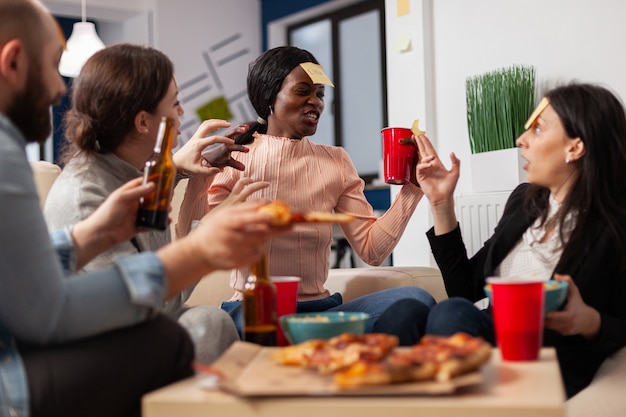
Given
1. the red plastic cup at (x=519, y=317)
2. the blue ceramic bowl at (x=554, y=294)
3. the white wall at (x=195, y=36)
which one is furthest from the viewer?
the white wall at (x=195, y=36)

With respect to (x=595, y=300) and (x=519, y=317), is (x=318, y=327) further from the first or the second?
(x=595, y=300)

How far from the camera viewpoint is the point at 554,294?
1.31m

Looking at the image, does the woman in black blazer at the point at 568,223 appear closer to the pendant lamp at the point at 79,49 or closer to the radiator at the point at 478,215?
the radiator at the point at 478,215

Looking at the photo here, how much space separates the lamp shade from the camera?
14.6ft

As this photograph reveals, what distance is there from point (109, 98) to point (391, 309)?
0.80 meters

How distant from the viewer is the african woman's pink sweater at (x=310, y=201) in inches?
86.2

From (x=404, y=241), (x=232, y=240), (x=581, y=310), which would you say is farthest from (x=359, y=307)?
(x=404, y=241)

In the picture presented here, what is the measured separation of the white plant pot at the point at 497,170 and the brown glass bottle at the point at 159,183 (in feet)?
5.89

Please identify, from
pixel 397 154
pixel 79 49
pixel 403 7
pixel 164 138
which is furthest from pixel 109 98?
pixel 79 49

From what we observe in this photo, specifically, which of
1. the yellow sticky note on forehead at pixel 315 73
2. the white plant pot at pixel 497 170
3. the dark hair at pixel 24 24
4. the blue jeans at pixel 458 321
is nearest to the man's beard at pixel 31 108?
the dark hair at pixel 24 24

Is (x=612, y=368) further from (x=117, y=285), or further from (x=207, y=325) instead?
(x=117, y=285)

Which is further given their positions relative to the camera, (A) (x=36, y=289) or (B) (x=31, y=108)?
(B) (x=31, y=108)

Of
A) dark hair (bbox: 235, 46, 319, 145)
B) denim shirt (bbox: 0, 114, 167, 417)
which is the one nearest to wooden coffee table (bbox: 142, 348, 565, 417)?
denim shirt (bbox: 0, 114, 167, 417)

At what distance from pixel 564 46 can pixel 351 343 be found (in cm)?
229
